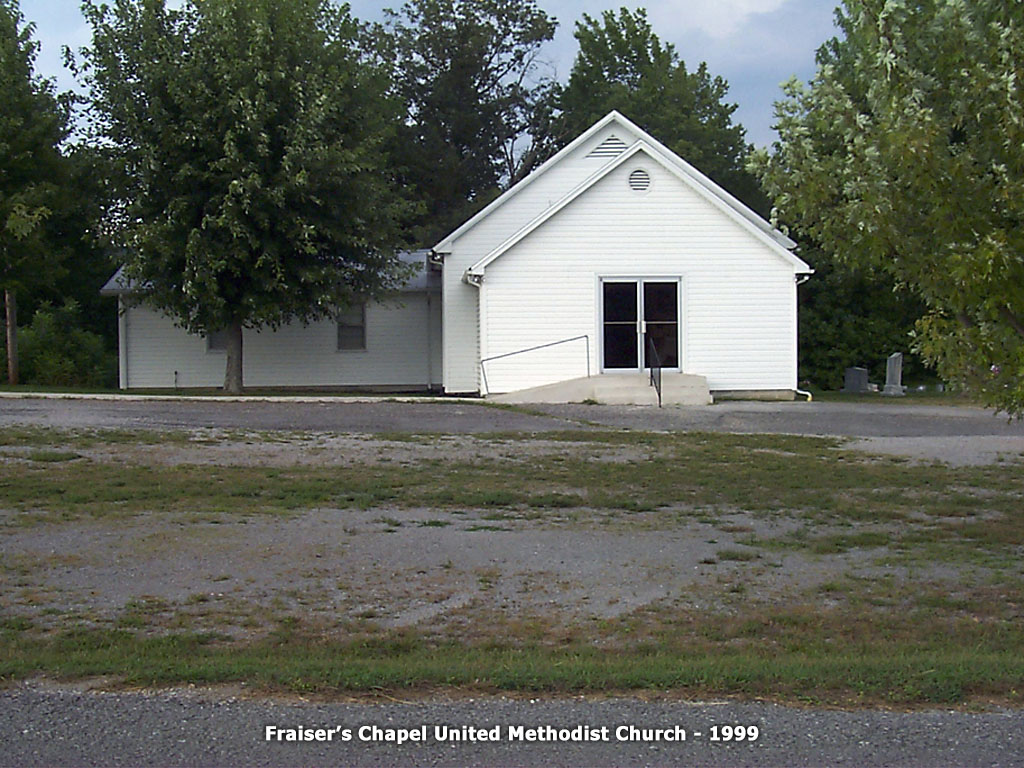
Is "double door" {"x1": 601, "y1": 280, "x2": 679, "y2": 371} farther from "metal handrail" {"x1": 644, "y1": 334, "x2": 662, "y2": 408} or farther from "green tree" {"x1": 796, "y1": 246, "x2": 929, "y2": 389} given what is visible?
"green tree" {"x1": 796, "y1": 246, "x2": 929, "y2": 389}

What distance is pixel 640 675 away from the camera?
Answer: 5.68 meters

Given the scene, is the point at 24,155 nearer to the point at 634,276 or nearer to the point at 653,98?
the point at 634,276

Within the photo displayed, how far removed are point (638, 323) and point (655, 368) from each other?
1691 mm

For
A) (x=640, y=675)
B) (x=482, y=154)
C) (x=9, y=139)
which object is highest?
(x=482, y=154)

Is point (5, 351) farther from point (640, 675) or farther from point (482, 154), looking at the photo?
point (640, 675)

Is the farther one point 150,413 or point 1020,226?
point 150,413

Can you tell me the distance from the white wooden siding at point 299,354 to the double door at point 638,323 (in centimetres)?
661

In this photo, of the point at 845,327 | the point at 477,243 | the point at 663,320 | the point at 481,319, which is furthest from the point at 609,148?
the point at 845,327

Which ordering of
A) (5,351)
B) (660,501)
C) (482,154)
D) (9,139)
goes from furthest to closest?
(482,154) < (5,351) < (9,139) < (660,501)

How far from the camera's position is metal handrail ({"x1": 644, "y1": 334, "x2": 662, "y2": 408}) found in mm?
22016

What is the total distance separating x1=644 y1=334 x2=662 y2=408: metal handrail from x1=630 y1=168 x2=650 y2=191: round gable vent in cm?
311

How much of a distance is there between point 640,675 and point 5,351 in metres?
31.3

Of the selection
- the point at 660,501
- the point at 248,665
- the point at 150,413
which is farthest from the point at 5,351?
the point at 248,665

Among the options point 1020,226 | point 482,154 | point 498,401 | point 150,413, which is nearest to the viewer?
point 1020,226
